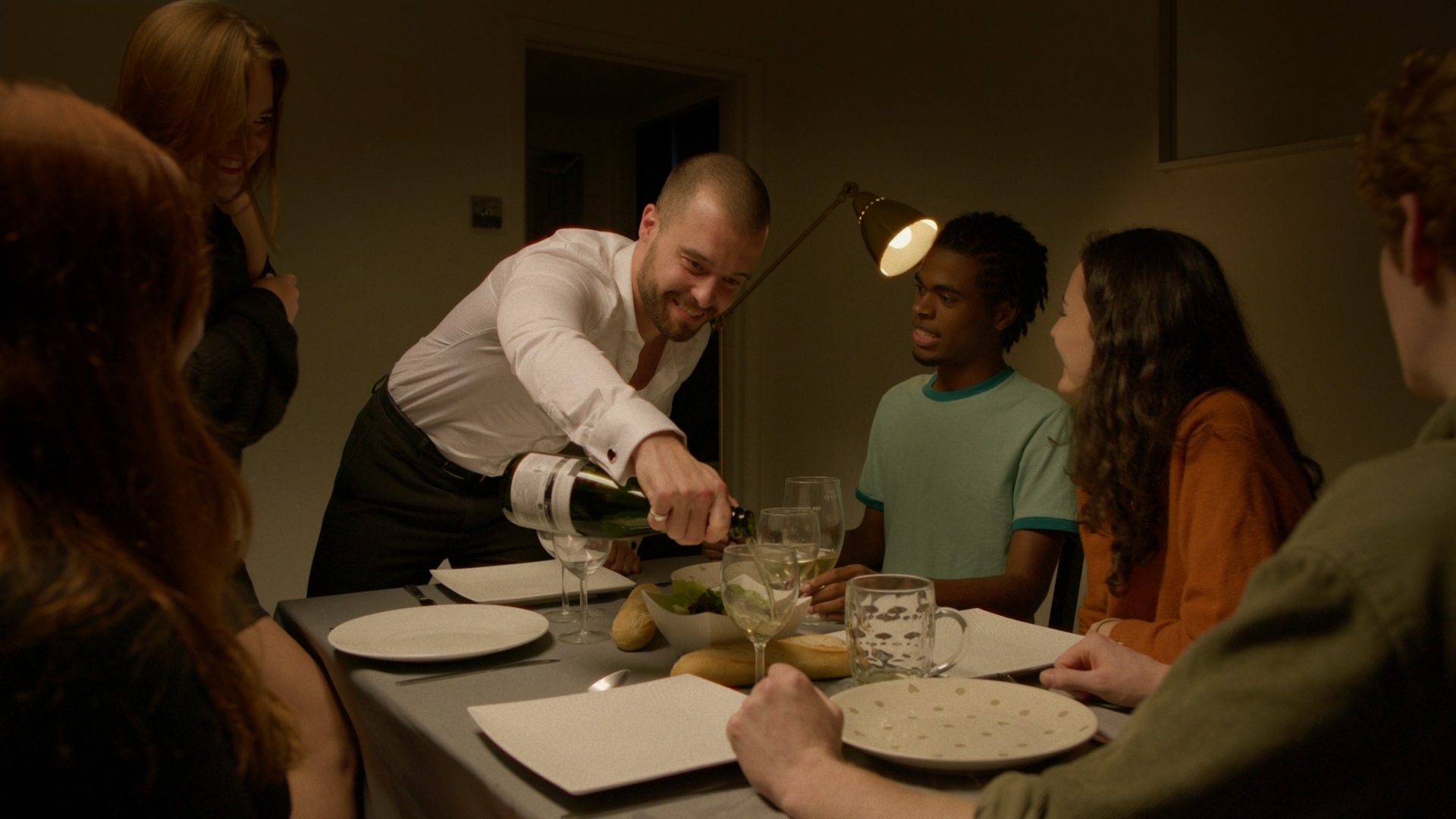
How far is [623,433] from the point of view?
119 centimetres

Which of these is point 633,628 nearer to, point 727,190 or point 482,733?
point 482,733

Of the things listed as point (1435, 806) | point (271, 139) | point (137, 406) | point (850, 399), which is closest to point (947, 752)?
point (1435, 806)

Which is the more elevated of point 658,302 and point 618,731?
point 658,302

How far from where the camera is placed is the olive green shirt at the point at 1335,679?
521 millimetres

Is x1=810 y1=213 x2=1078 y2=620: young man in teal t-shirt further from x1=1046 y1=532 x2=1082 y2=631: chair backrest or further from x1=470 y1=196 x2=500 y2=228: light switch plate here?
x1=470 y1=196 x2=500 y2=228: light switch plate

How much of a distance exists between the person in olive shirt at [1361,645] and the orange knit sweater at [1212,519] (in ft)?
2.22

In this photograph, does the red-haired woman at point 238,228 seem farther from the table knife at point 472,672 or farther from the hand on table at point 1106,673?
the hand on table at point 1106,673

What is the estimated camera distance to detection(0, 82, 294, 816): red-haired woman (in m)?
0.55

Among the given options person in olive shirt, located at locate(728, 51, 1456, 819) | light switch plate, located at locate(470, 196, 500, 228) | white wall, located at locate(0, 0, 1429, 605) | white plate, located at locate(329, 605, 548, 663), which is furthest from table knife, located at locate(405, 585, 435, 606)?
light switch plate, located at locate(470, 196, 500, 228)

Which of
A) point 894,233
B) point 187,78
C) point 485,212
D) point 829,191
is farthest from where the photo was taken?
point 829,191

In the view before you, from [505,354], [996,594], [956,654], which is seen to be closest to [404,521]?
[505,354]

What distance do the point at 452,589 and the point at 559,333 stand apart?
1.66 feet

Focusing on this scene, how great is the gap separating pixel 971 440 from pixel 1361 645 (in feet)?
5.26

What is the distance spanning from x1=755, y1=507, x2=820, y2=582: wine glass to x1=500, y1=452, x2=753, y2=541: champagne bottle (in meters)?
0.05
